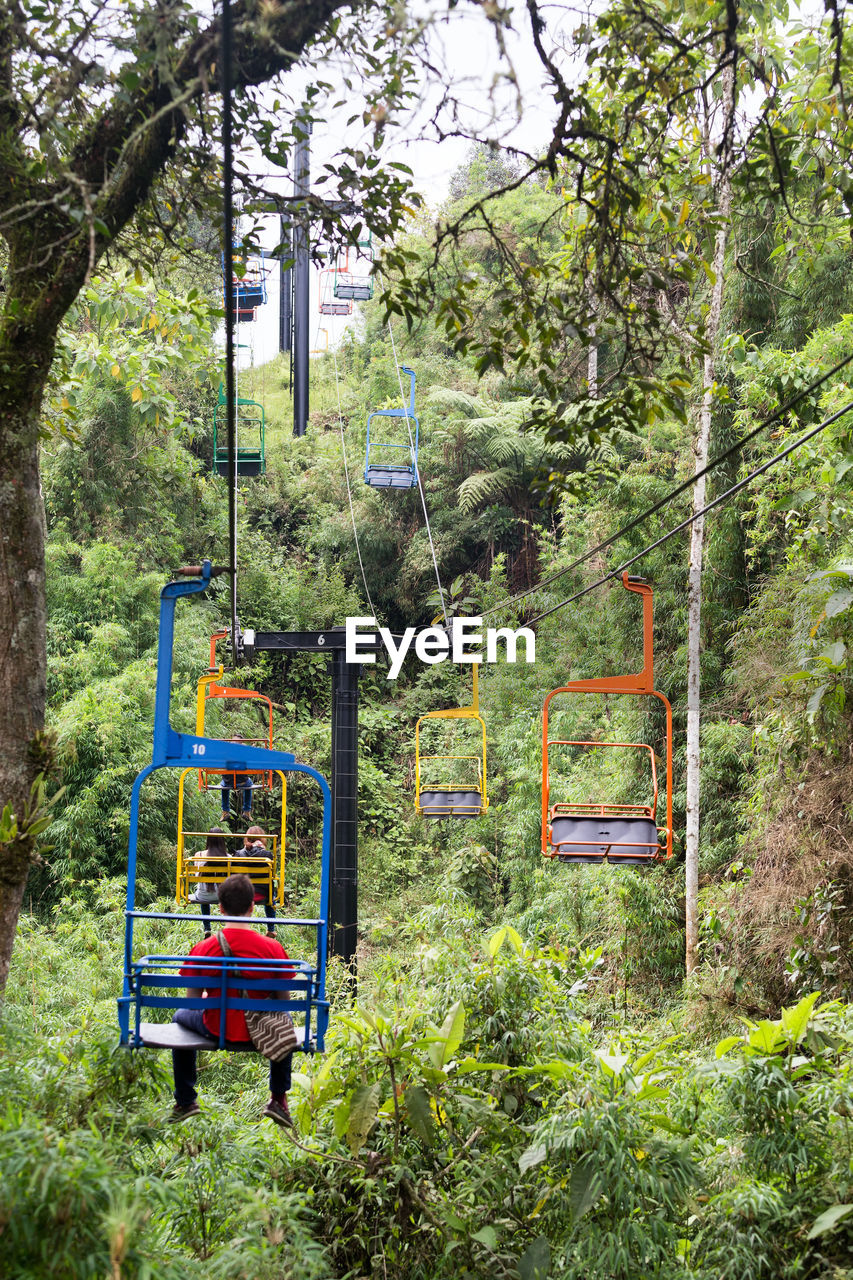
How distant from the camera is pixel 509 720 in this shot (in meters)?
14.6

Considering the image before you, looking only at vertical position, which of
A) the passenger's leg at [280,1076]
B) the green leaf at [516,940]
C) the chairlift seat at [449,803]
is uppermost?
the chairlift seat at [449,803]

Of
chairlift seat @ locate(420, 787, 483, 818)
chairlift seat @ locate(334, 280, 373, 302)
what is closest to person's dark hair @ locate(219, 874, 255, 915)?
chairlift seat @ locate(420, 787, 483, 818)

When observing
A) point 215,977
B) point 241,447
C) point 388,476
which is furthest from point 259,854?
point 241,447

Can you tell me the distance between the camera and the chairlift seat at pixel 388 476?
14.3 meters

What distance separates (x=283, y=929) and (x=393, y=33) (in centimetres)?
953

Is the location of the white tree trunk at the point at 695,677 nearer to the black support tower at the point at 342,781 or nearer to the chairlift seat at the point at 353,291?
the black support tower at the point at 342,781

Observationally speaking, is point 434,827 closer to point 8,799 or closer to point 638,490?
point 638,490

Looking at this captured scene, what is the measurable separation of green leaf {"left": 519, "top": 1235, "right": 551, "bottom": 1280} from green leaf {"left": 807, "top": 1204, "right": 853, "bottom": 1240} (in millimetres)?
764

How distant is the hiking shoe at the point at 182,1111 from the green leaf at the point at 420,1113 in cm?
67

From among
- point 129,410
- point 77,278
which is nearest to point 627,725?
point 129,410

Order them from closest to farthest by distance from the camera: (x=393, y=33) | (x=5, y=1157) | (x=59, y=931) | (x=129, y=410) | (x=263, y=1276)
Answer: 1. (x=5, y=1157)
2. (x=263, y=1276)
3. (x=393, y=33)
4. (x=59, y=931)
5. (x=129, y=410)

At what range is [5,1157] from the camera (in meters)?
2.29

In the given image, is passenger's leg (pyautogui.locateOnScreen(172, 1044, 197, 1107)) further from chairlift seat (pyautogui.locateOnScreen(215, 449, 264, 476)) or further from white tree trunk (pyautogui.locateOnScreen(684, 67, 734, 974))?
chairlift seat (pyautogui.locateOnScreen(215, 449, 264, 476))

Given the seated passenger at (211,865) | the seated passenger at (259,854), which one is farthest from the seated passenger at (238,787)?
the seated passenger at (211,865)
